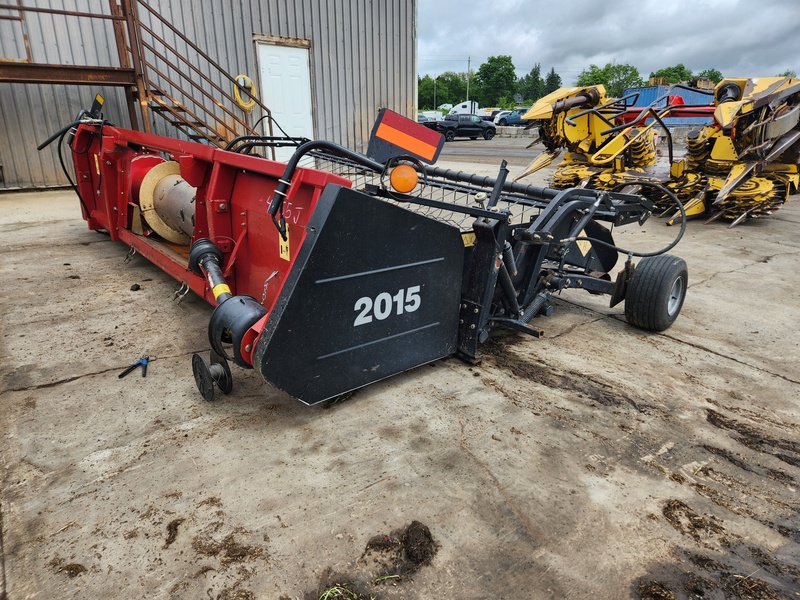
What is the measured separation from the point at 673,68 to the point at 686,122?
2762 inches

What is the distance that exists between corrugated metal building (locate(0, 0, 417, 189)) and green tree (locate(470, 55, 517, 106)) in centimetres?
8745

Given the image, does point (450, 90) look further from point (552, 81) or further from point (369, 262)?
point (369, 262)

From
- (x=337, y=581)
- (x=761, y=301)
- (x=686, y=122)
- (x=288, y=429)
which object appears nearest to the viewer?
(x=337, y=581)

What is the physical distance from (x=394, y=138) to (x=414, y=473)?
5.18ft

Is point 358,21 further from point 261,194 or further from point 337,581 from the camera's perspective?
point 337,581

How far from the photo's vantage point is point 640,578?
5.50ft

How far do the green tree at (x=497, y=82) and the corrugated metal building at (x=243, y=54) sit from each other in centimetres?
8745

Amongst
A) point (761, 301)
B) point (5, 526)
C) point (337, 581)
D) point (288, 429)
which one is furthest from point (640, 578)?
point (761, 301)

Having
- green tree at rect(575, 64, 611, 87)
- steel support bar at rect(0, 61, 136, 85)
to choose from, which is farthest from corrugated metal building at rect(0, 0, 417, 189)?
green tree at rect(575, 64, 611, 87)

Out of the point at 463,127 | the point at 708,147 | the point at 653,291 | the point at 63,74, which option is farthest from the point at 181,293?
the point at 463,127

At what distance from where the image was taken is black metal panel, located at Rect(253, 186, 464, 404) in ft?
7.01

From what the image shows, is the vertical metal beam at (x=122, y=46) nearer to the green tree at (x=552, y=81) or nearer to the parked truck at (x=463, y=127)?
the parked truck at (x=463, y=127)

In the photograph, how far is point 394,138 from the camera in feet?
8.43

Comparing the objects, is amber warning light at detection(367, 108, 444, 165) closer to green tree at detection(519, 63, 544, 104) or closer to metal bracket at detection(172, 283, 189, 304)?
metal bracket at detection(172, 283, 189, 304)
